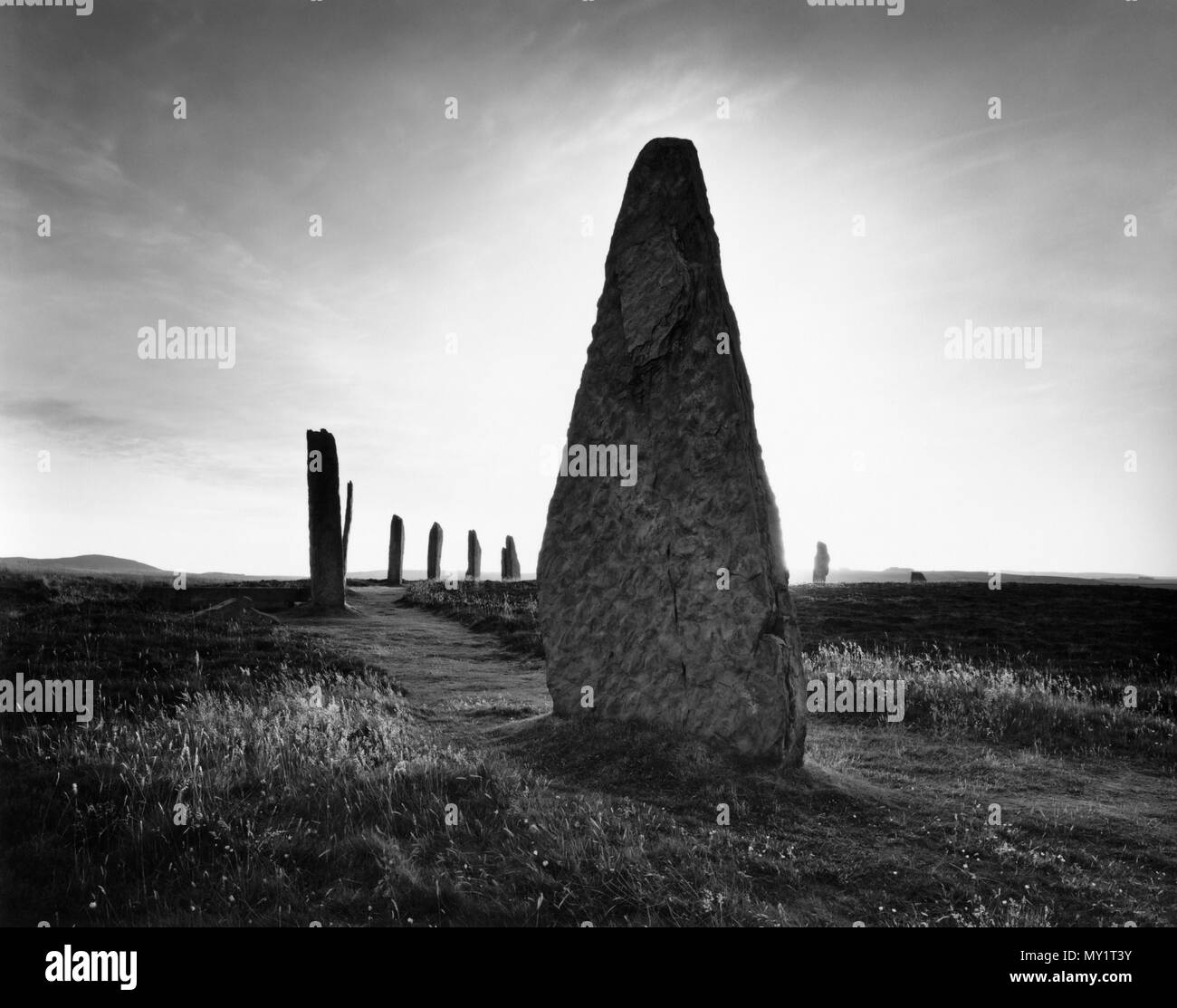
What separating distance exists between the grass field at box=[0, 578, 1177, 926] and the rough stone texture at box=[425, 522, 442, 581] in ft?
88.8

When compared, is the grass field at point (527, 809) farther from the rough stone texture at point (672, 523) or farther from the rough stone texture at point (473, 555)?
the rough stone texture at point (473, 555)

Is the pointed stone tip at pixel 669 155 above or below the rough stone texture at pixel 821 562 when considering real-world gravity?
above

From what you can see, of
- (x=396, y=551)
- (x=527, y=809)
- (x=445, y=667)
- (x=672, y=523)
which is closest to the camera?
(x=527, y=809)

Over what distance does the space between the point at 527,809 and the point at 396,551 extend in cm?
3479

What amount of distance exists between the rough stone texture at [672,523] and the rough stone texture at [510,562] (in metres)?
34.4

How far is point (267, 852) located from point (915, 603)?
27663mm

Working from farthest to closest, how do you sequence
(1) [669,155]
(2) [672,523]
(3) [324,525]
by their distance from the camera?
(3) [324,525], (1) [669,155], (2) [672,523]

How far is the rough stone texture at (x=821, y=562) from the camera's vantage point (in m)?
44.2

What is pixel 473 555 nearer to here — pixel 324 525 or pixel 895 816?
pixel 324 525

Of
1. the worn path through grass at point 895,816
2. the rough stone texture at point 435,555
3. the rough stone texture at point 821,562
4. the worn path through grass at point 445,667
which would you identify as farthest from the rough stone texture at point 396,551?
the worn path through grass at point 895,816

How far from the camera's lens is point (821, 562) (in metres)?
44.6

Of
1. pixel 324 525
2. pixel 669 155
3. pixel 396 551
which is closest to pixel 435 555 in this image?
pixel 396 551

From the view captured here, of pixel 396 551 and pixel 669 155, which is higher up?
pixel 669 155

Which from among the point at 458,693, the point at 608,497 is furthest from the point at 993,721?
the point at 458,693
